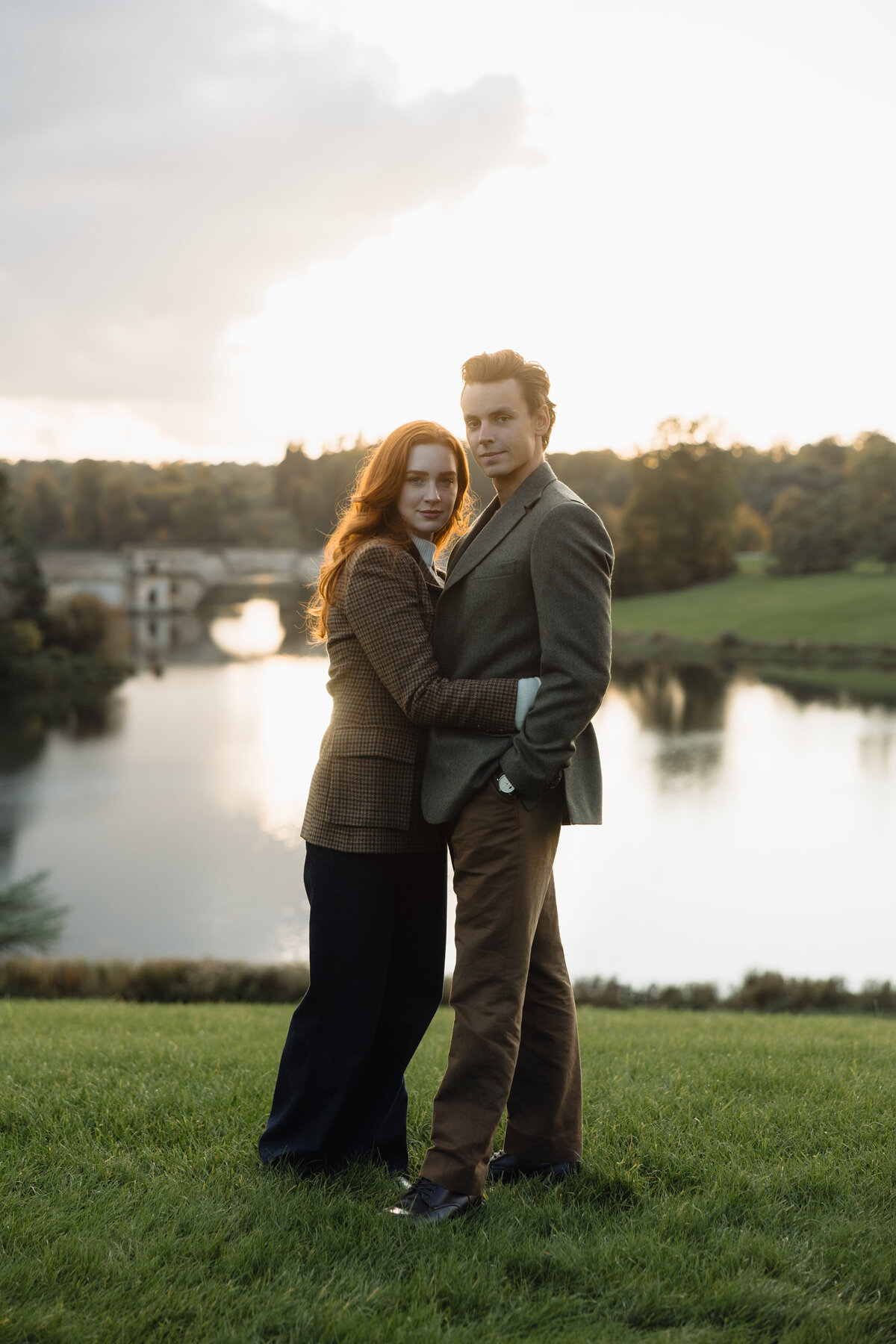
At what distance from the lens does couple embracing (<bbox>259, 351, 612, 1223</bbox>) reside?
2.35m

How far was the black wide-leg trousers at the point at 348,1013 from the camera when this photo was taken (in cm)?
249

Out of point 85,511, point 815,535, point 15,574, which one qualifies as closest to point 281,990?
point 15,574

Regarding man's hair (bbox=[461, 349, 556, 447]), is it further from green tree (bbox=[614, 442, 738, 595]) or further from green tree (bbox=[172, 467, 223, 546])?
green tree (bbox=[172, 467, 223, 546])

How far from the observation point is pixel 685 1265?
204 cm

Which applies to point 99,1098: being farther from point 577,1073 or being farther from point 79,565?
point 79,565

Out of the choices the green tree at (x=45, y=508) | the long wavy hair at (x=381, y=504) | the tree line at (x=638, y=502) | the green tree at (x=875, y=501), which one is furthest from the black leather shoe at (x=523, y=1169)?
the green tree at (x=45, y=508)

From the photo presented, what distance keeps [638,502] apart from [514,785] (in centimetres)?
6005

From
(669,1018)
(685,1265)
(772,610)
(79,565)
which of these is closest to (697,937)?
(669,1018)

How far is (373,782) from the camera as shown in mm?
2479

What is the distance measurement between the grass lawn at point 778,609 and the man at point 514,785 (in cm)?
3912

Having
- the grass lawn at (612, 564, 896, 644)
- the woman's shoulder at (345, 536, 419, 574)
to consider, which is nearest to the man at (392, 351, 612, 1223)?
the woman's shoulder at (345, 536, 419, 574)

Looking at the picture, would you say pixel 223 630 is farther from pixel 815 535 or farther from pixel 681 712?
pixel 681 712

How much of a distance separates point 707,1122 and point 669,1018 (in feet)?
11.8

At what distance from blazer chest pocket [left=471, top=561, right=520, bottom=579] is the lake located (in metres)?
9.54
